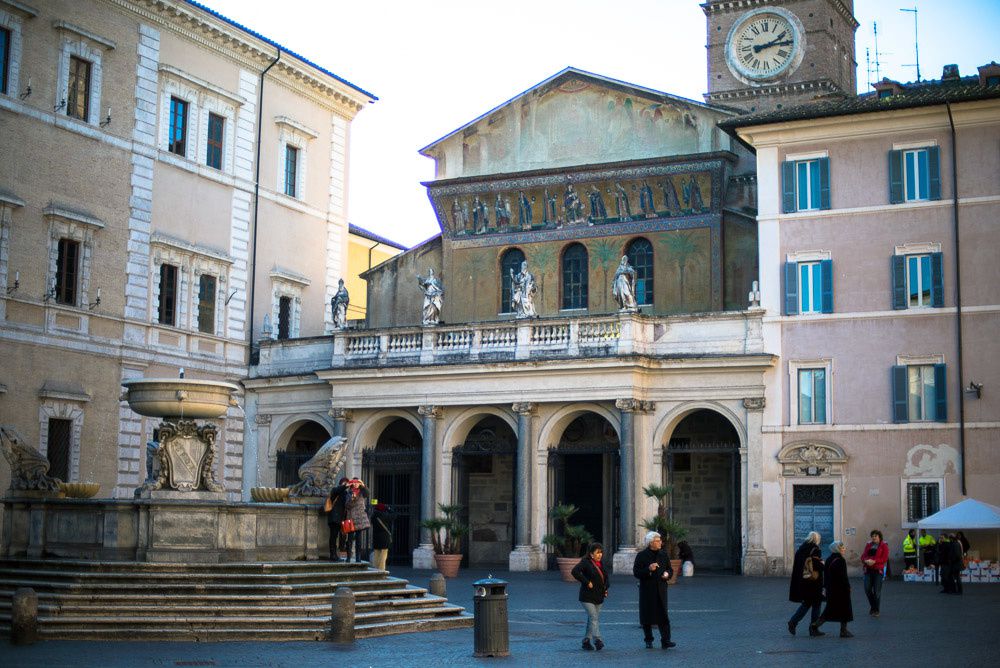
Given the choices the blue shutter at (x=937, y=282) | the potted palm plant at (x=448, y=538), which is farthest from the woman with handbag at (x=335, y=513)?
the blue shutter at (x=937, y=282)

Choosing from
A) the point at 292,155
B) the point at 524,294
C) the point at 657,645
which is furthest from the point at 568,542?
the point at 292,155

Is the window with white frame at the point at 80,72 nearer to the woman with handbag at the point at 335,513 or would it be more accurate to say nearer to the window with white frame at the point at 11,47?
the window with white frame at the point at 11,47

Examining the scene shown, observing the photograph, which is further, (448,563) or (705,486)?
(705,486)

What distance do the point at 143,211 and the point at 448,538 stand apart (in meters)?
11.3

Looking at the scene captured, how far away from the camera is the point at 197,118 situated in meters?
37.9

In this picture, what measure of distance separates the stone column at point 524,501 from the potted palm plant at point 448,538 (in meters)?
1.37

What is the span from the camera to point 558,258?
39906mm

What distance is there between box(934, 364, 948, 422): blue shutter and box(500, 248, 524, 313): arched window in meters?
12.6

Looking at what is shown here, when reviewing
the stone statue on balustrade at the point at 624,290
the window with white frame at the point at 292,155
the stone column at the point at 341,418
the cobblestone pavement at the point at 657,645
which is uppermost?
the window with white frame at the point at 292,155

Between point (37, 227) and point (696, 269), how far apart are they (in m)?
16.6

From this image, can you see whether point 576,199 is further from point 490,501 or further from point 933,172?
point 933,172

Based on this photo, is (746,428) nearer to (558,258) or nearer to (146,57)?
(558,258)

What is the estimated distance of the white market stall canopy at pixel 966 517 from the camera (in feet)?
97.6

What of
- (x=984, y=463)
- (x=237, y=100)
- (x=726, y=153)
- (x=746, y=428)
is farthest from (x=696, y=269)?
(x=237, y=100)
